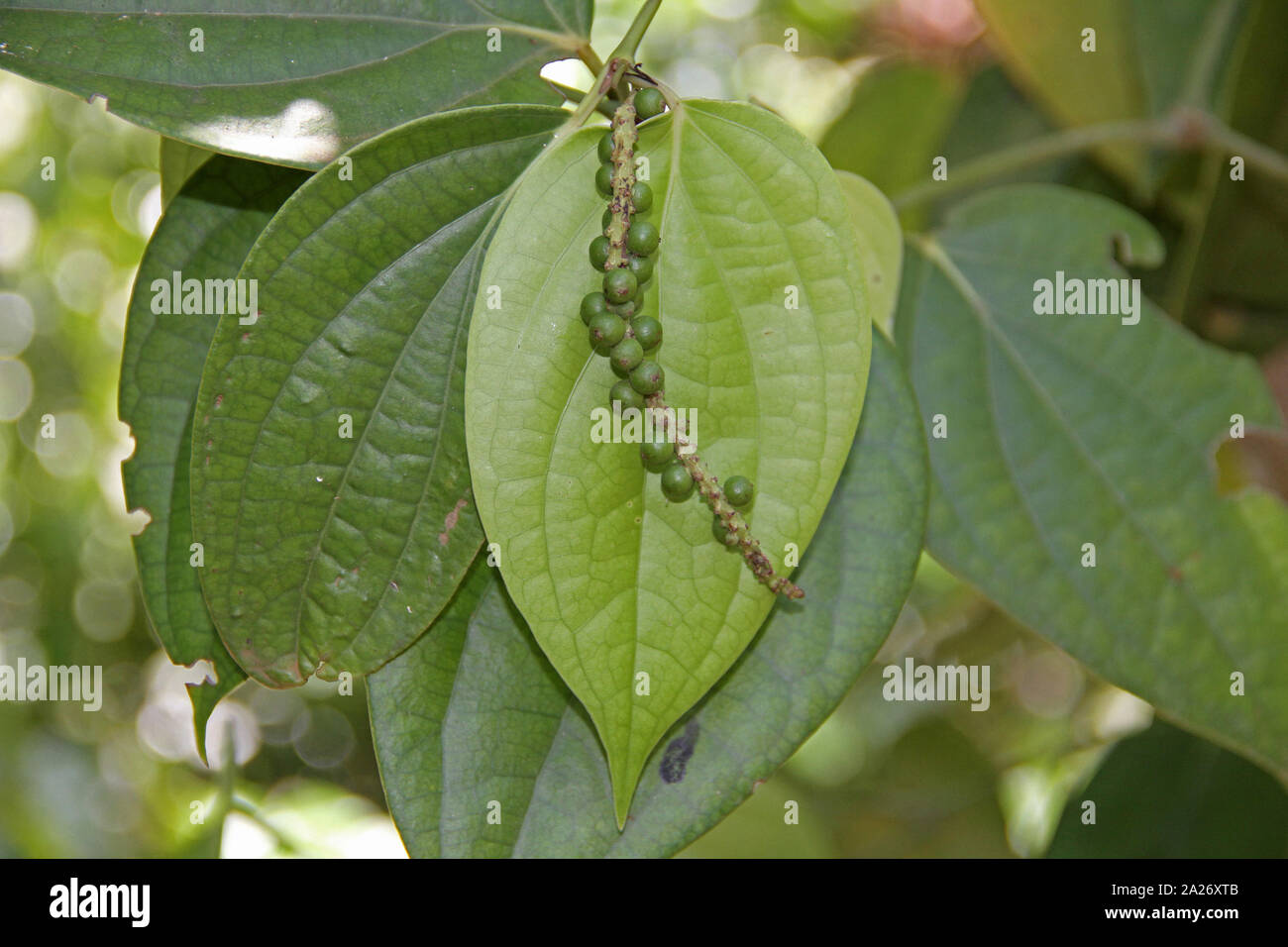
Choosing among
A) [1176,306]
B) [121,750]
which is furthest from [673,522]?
[121,750]

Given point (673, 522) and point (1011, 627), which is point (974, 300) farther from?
point (1011, 627)

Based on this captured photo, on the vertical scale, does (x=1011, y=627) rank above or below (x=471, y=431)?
below

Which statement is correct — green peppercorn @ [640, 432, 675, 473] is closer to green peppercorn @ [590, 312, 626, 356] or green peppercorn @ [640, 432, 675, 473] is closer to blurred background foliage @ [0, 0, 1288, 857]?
green peppercorn @ [590, 312, 626, 356]
